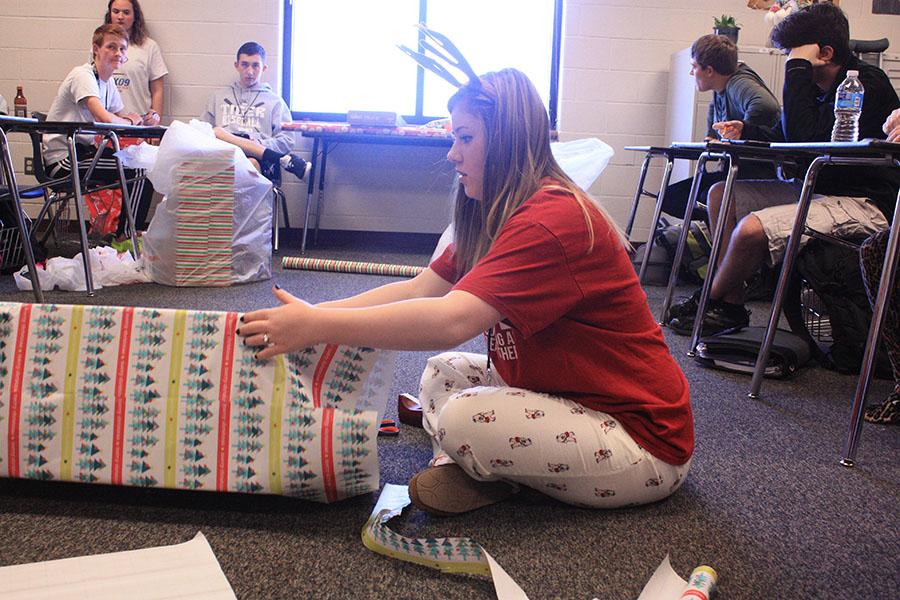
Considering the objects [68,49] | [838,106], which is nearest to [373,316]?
[838,106]

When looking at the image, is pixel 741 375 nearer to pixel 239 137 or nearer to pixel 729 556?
pixel 729 556

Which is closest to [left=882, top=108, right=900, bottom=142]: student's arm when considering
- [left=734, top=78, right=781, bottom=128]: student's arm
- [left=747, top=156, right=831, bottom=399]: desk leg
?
[left=747, top=156, right=831, bottom=399]: desk leg

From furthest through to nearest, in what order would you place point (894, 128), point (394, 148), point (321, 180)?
point (394, 148) < point (321, 180) < point (894, 128)

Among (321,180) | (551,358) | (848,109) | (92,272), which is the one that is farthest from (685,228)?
(321,180)

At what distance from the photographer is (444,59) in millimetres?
1217

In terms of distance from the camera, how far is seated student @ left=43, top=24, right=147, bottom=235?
3576 mm

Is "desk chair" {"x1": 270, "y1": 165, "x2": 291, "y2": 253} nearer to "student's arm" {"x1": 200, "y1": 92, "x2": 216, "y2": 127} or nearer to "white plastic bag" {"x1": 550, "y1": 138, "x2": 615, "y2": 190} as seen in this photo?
"student's arm" {"x1": 200, "y1": 92, "x2": 216, "y2": 127}

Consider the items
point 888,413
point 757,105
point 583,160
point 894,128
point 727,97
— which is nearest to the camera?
point 894,128

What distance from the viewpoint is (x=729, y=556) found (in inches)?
43.1

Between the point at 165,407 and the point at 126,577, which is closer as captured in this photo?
the point at 126,577

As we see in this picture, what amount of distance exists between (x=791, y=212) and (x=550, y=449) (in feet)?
4.91

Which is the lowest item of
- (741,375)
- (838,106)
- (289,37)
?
(741,375)

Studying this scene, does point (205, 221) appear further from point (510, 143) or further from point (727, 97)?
point (510, 143)

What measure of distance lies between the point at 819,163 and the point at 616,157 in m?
3.07
